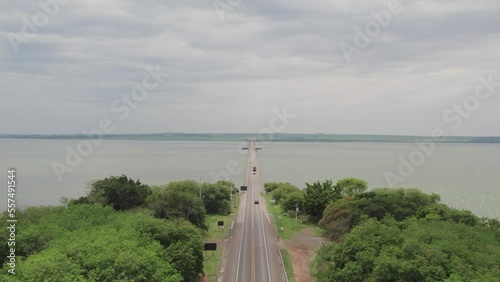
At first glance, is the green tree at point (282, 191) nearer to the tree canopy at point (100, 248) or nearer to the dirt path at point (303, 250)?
the dirt path at point (303, 250)

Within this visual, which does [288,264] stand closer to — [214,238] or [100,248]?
[214,238]

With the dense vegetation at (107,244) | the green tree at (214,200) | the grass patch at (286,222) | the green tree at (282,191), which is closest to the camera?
the dense vegetation at (107,244)

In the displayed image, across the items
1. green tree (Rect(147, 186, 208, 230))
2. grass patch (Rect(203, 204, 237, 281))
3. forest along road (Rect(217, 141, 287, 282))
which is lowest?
grass patch (Rect(203, 204, 237, 281))

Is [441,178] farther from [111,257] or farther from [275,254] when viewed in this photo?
[111,257]

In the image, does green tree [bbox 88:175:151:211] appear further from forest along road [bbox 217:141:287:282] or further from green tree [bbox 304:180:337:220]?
green tree [bbox 304:180:337:220]

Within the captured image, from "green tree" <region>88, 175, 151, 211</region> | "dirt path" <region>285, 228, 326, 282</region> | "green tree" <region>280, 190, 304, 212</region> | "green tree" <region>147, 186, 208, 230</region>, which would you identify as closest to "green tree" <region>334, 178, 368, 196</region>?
"green tree" <region>280, 190, 304, 212</region>

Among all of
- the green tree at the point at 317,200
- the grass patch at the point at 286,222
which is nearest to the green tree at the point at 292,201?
the grass patch at the point at 286,222

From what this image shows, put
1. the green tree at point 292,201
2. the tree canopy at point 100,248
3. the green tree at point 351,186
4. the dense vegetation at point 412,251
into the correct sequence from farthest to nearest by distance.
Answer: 1. the green tree at point 351,186
2. the green tree at point 292,201
3. the dense vegetation at point 412,251
4. the tree canopy at point 100,248

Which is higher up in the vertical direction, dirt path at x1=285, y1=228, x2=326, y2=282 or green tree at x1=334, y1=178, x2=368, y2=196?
green tree at x1=334, y1=178, x2=368, y2=196
